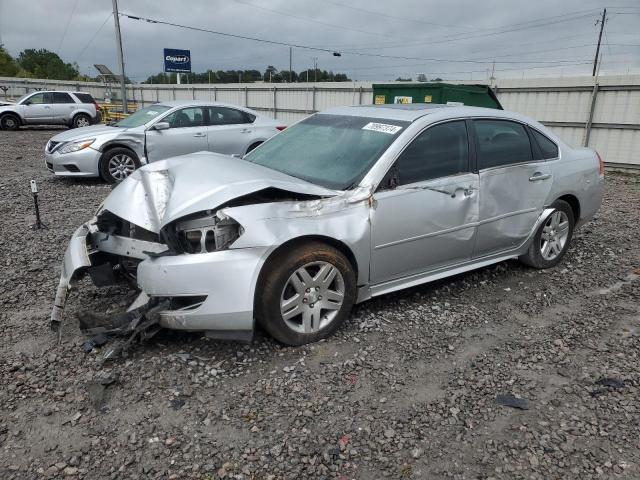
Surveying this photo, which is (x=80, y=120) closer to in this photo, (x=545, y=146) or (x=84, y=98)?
(x=84, y=98)

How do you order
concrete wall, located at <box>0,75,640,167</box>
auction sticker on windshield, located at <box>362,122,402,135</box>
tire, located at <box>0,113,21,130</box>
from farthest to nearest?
tire, located at <box>0,113,21,130</box>, concrete wall, located at <box>0,75,640,167</box>, auction sticker on windshield, located at <box>362,122,402,135</box>

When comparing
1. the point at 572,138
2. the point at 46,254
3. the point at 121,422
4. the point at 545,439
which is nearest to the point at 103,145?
the point at 46,254

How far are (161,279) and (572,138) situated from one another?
38.5 feet

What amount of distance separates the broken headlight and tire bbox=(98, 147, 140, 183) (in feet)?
20.5

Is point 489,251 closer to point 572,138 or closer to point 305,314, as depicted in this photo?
point 305,314

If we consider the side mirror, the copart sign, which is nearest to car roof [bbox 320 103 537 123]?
the side mirror

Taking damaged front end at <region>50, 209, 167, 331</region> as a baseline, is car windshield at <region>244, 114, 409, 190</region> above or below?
above

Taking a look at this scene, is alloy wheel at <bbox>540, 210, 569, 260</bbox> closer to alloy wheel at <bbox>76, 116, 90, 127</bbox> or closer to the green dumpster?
the green dumpster

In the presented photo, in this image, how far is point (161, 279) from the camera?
3.10m

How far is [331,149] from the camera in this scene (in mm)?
4055

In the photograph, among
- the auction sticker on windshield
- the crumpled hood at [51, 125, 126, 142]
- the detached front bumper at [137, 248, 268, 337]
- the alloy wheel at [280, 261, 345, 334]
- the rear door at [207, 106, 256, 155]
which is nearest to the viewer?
the detached front bumper at [137, 248, 268, 337]

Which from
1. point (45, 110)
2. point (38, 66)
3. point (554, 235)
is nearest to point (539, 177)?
point (554, 235)

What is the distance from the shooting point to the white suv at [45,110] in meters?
20.2

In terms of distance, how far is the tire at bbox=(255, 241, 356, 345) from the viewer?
3209mm
